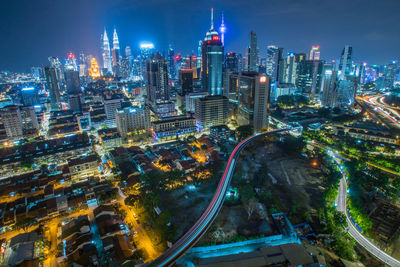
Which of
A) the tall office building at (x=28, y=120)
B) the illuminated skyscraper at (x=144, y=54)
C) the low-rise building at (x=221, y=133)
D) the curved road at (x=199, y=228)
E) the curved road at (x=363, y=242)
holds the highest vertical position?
the illuminated skyscraper at (x=144, y=54)

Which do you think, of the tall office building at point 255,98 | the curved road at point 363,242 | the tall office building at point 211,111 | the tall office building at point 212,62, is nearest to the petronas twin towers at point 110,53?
the tall office building at point 212,62

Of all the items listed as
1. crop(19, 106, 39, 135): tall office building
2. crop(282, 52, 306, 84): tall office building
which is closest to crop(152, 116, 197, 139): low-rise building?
crop(19, 106, 39, 135): tall office building

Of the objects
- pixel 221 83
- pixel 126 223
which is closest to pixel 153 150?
pixel 126 223

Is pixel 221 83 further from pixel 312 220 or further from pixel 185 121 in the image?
pixel 312 220

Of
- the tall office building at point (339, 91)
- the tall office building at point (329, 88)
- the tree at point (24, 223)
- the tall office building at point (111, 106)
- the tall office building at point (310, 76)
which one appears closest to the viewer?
the tree at point (24, 223)

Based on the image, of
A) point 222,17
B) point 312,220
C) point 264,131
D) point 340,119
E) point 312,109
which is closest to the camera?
point 312,220

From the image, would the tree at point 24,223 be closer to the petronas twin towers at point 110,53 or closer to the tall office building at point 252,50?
the tall office building at point 252,50

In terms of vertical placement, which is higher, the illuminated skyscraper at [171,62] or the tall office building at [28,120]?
the illuminated skyscraper at [171,62]
